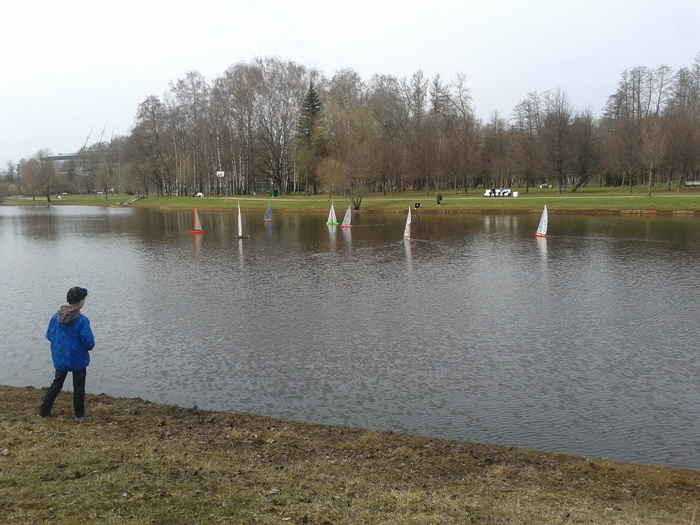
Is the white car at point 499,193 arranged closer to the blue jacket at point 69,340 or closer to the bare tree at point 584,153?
the bare tree at point 584,153

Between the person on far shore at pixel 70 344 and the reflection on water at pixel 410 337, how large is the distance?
244 centimetres

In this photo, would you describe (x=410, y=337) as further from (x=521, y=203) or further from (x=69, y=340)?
(x=521, y=203)

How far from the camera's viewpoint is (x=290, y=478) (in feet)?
23.2

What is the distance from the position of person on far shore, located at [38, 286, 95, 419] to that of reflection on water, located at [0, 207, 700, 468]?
2439 millimetres

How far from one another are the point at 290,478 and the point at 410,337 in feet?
30.5

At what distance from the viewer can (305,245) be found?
38.9 m

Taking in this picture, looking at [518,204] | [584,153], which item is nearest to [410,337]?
[518,204]

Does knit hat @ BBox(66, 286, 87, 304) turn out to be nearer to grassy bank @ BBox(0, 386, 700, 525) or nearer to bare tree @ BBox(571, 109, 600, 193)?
grassy bank @ BBox(0, 386, 700, 525)

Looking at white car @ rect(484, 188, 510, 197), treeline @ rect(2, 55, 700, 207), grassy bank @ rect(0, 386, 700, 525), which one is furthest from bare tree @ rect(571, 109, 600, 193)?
grassy bank @ rect(0, 386, 700, 525)

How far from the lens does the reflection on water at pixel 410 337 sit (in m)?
10.7

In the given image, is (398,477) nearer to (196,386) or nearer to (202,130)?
(196,386)

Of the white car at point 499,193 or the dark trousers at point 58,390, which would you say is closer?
the dark trousers at point 58,390

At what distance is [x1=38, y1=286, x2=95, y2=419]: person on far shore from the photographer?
9.36 meters

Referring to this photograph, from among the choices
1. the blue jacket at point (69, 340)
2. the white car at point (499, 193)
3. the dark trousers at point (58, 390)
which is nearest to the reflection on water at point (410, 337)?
the dark trousers at point (58, 390)
